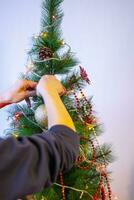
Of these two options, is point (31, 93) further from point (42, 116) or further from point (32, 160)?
point (32, 160)

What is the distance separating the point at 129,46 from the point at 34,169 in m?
1.02

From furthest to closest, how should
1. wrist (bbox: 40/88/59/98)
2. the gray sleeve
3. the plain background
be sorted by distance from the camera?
the plain background
wrist (bbox: 40/88/59/98)
the gray sleeve

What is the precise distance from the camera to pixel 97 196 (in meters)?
0.79

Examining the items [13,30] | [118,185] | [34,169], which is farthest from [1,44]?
[34,169]

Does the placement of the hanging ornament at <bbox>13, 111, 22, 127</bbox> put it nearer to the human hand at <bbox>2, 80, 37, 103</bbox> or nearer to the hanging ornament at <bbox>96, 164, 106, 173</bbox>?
the human hand at <bbox>2, 80, 37, 103</bbox>

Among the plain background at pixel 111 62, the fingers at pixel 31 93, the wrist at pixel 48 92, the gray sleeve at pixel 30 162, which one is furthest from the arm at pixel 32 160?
the plain background at pixel 111 62

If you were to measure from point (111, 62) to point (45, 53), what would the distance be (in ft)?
2.16

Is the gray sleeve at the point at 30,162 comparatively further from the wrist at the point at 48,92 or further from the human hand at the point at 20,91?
the human hand at the point at 20,91

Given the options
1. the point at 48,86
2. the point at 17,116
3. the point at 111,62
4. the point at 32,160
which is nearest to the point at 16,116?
the point at 17,116

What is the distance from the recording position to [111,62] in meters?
1.32

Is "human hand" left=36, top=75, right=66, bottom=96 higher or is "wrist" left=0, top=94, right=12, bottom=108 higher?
"wrist" left=0, top=94, right=12, bottom=108

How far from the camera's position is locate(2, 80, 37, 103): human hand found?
70cm

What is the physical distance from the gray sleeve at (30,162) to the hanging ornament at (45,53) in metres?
0.31

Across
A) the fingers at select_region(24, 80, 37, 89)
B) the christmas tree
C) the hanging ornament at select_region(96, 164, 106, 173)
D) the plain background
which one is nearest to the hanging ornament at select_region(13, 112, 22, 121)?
the christmas tree
